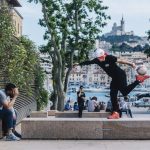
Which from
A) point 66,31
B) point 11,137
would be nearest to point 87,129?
point 11,137

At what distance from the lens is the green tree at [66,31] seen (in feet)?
135

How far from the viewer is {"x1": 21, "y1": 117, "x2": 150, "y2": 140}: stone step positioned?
13.3 meters

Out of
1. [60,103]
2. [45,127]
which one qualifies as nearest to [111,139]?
[45,127]

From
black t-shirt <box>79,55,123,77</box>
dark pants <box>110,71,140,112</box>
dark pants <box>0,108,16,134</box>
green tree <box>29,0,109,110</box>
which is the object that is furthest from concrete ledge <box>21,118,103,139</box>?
green tree <box>29,0,109,110</box>

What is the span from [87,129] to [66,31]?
29419 millimetres

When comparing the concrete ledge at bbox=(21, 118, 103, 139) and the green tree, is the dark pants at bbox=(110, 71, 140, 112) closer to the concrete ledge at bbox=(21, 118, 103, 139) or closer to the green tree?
the concrete ledge at bbox=(21, 118, 103, 139)

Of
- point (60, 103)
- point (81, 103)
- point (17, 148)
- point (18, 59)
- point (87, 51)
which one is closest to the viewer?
point (17, 148)

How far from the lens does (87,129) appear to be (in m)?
13.4

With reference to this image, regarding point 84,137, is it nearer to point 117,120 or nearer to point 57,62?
point 117,120

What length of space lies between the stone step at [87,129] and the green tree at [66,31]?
87.7 ft

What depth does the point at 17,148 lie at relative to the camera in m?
11.5

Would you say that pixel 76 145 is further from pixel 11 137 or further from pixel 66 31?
pixel 66 31

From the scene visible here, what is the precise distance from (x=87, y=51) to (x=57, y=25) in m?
3.39

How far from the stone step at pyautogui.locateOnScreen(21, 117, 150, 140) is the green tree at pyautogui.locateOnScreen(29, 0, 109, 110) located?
87.7 ft
